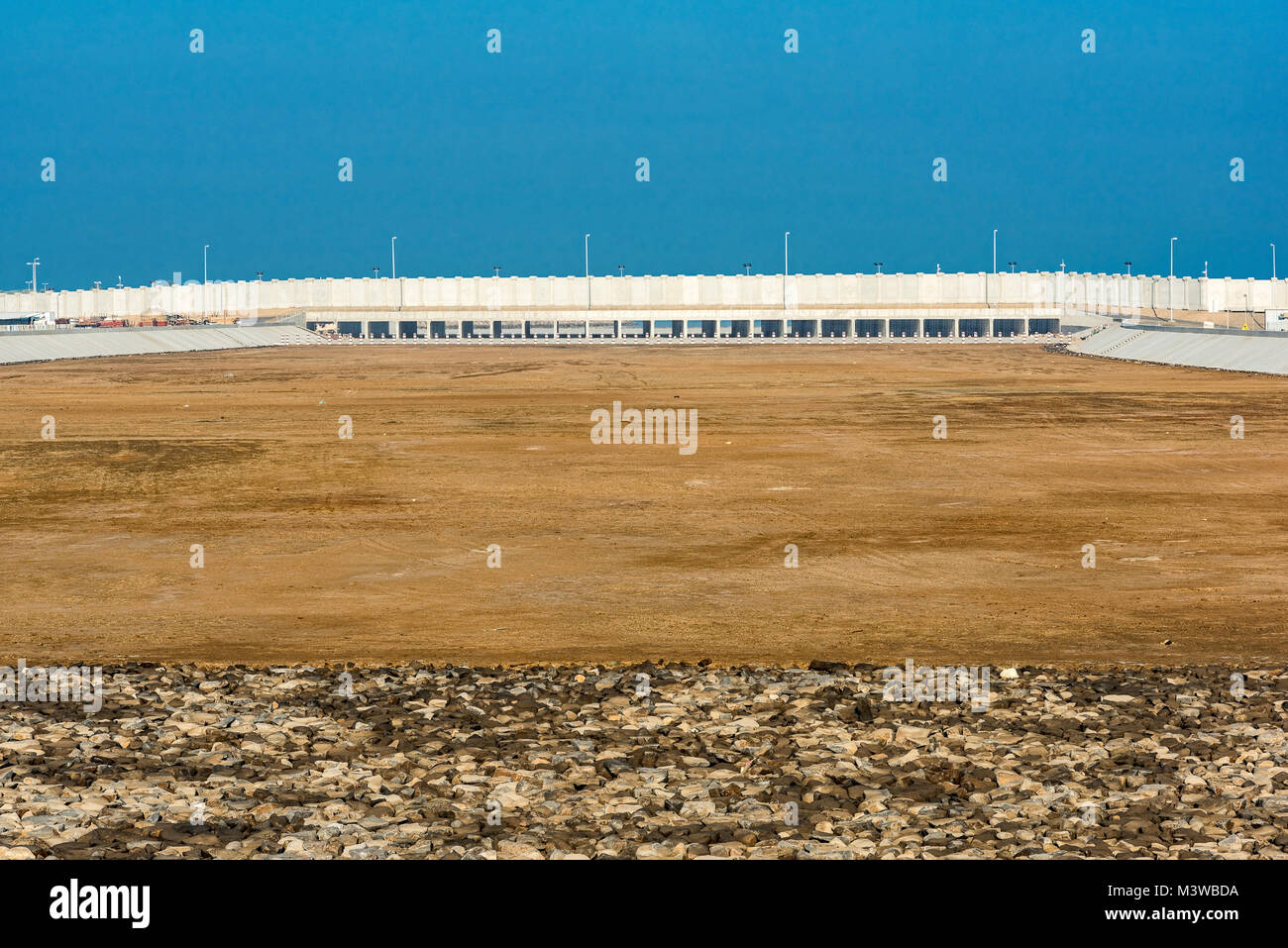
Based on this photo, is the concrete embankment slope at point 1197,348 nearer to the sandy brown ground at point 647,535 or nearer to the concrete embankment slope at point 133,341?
the sandy brown ground at point 647,535

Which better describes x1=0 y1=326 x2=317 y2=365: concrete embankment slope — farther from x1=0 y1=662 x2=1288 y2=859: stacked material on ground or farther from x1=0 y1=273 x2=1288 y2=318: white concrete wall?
x1=0 y1=662 x2=1288 y2=859: stacked material on ground

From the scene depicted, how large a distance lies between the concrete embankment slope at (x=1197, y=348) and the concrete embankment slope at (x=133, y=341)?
67.0 m

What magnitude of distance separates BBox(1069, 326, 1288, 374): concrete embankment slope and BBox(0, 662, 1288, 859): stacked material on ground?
6174 cm

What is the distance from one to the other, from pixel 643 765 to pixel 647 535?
1176cm

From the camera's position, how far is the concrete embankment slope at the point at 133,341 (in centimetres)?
9256

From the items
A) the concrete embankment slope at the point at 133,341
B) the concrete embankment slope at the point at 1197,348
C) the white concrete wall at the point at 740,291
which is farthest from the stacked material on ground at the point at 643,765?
the white concrete wall at the point at 740,291

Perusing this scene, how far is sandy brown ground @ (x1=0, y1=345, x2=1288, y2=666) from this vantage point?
54.4ft

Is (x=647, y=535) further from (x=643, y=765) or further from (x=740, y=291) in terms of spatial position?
(x=740, y=291)

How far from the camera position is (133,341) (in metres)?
109

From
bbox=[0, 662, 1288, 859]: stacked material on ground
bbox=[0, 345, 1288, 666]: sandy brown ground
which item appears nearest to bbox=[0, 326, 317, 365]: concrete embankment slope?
bbox=[0, 345, 1288, 666]: sandy brown ground

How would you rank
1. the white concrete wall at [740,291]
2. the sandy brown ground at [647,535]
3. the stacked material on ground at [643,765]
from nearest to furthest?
the stacked material on ground at [643,765] < the sandy brown ground at [647,535] < the white concrete wall at [740,291]

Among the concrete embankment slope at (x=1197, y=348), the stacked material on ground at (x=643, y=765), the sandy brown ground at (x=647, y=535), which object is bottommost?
the stacked material on ground at (x=643, y=765)
